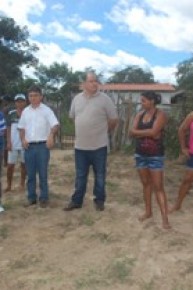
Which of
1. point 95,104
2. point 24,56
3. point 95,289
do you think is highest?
point 24,56

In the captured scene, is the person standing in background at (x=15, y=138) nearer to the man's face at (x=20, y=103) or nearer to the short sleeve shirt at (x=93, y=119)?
the man's face at (x=20, y=103)

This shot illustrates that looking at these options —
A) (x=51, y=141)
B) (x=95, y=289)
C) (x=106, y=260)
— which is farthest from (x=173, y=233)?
(x=51, y=141)

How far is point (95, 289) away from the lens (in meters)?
4.62

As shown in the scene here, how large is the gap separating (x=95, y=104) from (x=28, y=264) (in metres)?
2.32

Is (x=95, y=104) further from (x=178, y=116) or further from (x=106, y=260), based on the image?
(x=178, y=116)

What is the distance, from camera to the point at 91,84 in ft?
21.7

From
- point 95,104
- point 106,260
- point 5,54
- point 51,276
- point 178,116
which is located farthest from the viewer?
point 5,54

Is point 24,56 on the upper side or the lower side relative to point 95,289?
upper

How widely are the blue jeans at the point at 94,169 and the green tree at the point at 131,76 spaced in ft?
218

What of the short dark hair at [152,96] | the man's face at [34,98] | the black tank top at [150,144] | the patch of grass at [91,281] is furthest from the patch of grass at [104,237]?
the man's face at [34,98]

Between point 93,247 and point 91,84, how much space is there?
82.3 inches

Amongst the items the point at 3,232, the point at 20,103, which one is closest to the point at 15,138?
the point at 20,103

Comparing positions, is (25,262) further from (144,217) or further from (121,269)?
(144,217)

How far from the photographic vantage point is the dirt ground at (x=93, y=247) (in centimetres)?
481
